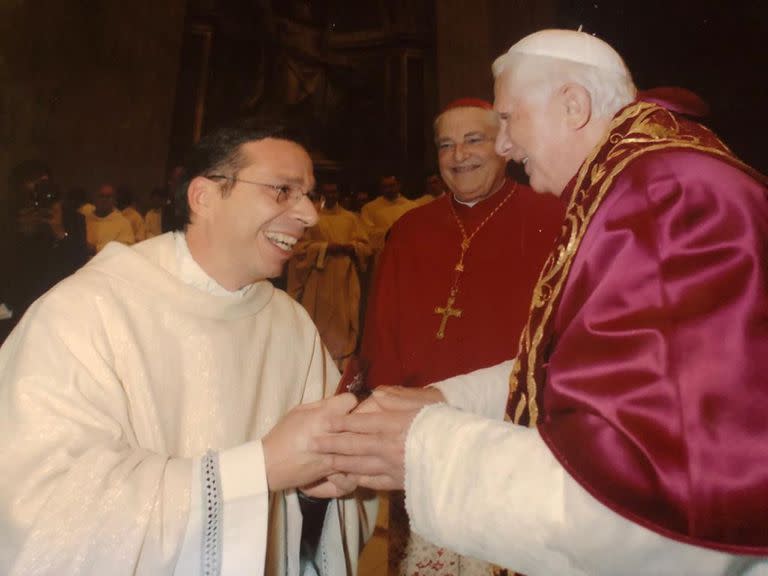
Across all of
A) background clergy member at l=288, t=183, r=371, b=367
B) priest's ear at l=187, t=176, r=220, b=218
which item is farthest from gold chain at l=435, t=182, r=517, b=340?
background clergy member at l=288, t=183, r=371, b=367

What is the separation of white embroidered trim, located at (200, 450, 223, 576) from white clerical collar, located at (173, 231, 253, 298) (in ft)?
2.47

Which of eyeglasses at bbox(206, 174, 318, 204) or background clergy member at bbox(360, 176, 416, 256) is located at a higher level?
eyeglasses at bbox(206, 174, 318, 204)

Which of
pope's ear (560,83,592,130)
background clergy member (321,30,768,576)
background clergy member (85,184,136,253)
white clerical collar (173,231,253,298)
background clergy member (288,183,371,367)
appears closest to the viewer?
background clergy member (321,30,768,576)

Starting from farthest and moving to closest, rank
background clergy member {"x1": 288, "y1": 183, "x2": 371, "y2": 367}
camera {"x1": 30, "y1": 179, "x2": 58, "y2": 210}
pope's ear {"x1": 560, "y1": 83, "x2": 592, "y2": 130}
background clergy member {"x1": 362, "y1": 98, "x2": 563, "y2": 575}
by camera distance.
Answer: background clergy member {"x1": 288, "y1": 183, "x2": 371, "y2": 367} < camera {"x1": 30, "y1": 179, "x2": 58, "y2": 210} < background clergy member {"x1": 362, "y1": 98, "x2": 563, "y2": 575} < pope's ear {"x1": 560, "y1": 83, "x2": 592, "y2": 130}

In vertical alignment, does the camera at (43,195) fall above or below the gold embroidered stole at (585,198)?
below

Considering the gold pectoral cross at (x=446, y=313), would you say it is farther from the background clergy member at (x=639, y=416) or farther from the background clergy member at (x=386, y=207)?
the background clergy member at (x=386, y=207)

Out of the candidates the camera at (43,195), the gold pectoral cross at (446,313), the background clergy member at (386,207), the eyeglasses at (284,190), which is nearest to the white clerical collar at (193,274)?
the eyeglasses at (284,190)

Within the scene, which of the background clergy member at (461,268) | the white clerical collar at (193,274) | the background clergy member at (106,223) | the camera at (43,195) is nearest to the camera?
the white clerical collar at (193,274)

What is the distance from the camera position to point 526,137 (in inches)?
79.6

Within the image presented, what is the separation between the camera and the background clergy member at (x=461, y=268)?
3.60 meters

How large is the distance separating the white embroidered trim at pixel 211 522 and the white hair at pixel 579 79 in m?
1.49

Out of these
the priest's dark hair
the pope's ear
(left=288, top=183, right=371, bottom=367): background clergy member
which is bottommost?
(left=288, top=183, right=371, bottom=367): background clergy member

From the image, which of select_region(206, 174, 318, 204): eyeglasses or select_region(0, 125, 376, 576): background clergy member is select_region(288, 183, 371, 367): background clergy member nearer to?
select_region(0, 125, 376, 576): background clergy member

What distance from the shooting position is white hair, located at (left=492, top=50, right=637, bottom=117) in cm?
195
